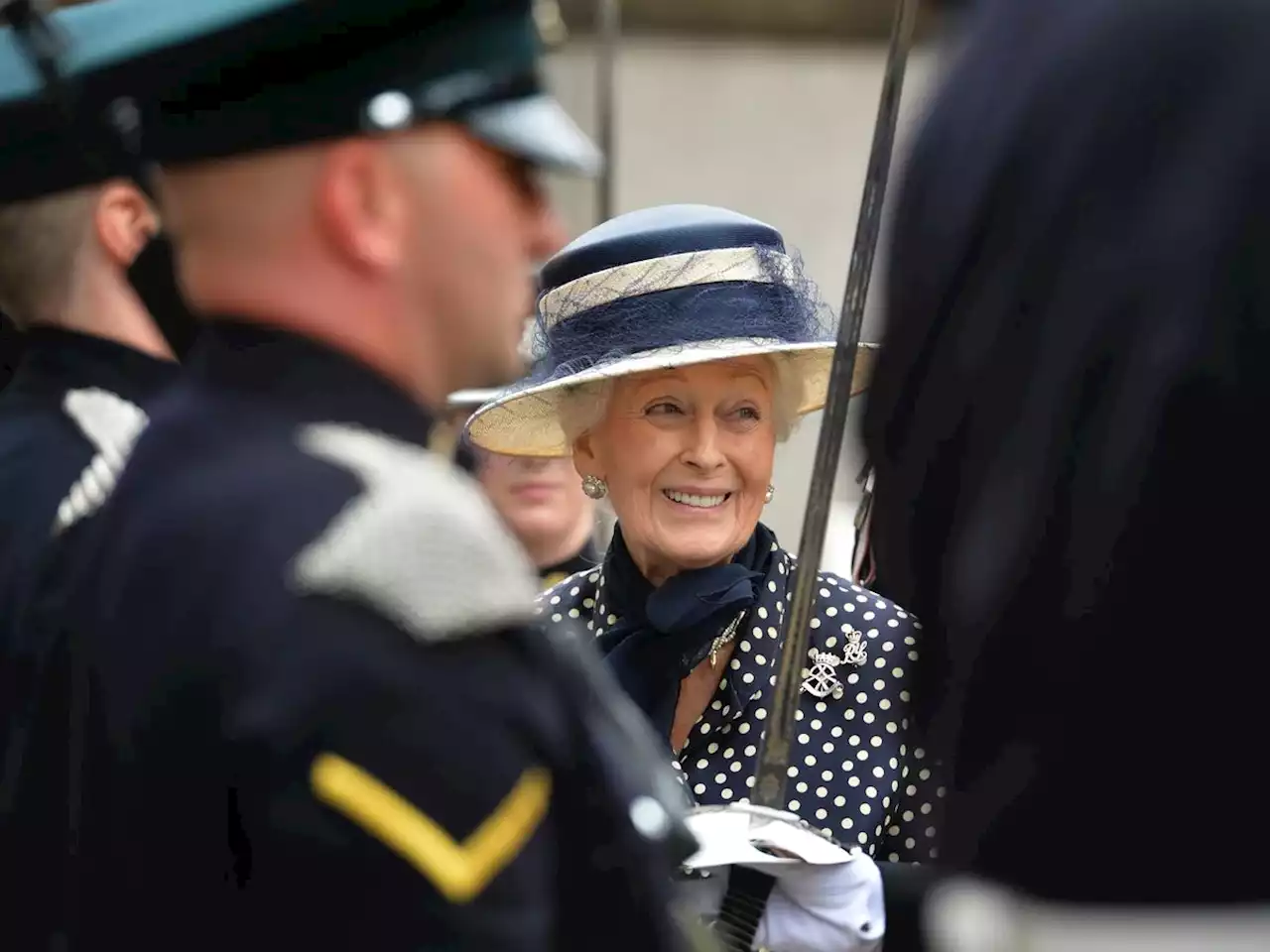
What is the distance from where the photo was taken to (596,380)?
2953 mm

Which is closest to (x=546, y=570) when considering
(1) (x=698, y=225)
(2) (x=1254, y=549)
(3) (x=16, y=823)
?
(1) (x=698, y=225)

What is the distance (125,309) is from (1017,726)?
133 cm

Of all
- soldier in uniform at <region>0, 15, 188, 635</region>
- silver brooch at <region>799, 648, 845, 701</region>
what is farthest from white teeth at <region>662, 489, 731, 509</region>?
soldier in uniform at <region>0, 15, 188, 635</region>

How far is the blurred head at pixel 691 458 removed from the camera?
2848 mm

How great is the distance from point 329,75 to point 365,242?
115mm

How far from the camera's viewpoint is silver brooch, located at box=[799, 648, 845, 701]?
274 centimetres

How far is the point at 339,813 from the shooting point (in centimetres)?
118

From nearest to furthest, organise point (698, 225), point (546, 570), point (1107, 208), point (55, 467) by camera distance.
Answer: point (1107, 208) → point (55, 467) → point (698, 225) → point (546, 570)

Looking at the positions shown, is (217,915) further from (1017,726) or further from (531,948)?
(1017,726)

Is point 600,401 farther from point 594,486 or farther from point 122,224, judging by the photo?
point 122,224

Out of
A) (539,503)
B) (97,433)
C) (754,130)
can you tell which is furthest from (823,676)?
(754,130)

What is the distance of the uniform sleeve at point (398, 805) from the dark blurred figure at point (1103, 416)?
0.31 m

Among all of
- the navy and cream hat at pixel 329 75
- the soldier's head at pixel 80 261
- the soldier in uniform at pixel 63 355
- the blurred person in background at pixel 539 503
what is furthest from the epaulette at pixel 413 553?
the blurred person in background at pixel 539 503

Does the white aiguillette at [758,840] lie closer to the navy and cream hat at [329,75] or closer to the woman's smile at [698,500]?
the woman's smile at [698,500]
